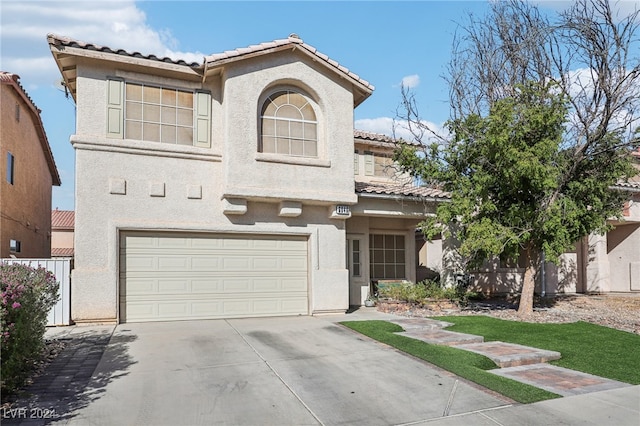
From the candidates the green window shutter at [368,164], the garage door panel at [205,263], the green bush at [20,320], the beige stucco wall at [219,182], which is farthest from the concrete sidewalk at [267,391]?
the green window shutter at [368,164]

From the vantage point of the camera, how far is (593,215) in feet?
41.3

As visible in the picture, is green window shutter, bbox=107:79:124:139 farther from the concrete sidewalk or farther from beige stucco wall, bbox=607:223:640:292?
beige stucco wall, bbox=607:223:640:292

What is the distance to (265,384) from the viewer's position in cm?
638

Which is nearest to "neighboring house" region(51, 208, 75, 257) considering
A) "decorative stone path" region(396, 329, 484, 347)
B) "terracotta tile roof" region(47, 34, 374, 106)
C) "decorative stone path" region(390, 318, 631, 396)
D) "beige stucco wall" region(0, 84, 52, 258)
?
"beige stucco wall" region(0, 84, 52, 258)

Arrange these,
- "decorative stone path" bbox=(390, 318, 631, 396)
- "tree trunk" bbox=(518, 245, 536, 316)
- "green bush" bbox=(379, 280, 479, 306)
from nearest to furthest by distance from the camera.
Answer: "decorative stone path" bbox=(390, 318, 631, 396) < "tree trunk" bbox=(518, 245, 536, 316) < "green bush" bbox=(379, 280, 479, 306)

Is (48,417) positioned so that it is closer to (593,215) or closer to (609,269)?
(593,215)

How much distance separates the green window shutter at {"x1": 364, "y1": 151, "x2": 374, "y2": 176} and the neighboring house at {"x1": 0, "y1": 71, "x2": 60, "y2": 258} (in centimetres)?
1224

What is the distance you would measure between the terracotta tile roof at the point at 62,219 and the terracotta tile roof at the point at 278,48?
2986cm

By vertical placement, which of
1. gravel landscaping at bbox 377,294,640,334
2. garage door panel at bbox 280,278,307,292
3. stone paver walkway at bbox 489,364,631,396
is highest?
garage door panel at bbox 280,278,307,292

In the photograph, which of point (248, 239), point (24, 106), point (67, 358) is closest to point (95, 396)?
point (67, 358)

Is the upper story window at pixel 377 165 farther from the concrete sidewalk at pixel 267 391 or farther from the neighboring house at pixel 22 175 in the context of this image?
the neighboring house at pixel 22 175

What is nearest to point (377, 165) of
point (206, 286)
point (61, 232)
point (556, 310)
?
point (556, 310)

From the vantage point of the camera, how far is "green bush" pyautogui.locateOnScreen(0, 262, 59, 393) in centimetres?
544

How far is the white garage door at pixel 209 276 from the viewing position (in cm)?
1116
